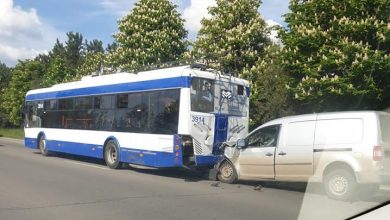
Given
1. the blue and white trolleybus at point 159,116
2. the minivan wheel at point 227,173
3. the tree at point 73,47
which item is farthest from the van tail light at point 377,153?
the tree at point 73,47

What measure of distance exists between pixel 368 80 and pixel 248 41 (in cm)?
791

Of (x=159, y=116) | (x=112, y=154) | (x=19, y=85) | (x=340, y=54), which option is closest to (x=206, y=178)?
(x=159, y=116)

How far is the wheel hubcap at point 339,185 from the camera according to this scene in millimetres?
10305

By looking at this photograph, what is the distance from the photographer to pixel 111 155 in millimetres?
16781

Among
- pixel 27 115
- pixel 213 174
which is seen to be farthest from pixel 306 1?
pixel 27 115

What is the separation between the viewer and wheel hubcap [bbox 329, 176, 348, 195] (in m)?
10.3

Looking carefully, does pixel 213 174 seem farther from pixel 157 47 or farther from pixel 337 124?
pixel 157 47

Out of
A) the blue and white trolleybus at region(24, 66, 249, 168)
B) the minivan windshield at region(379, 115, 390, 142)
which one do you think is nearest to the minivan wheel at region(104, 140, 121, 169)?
the blue and white trolleybus at region(24, 66, 249, 168)

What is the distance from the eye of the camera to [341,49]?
51.2 feet

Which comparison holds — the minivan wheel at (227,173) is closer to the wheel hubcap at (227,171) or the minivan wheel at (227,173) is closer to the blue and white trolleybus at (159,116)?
the wheel hubcap at (227,171)

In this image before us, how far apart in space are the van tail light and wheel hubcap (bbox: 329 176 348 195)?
2.52 feet

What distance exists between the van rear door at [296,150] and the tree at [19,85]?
141 ft

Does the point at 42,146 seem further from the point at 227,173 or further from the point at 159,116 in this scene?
the point at 227,173

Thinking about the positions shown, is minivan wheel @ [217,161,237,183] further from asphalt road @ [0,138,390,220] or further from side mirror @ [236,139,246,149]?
side mirror @ [236,139,246,149]
